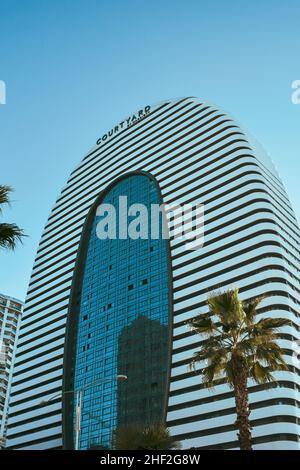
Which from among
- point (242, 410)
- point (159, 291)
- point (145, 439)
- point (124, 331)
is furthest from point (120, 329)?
point (242, 410)

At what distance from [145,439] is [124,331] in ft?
180

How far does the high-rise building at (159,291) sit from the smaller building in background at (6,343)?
31.9m

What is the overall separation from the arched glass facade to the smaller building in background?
49.4 metres

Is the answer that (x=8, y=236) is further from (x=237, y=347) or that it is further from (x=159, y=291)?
(x=159, y=291)

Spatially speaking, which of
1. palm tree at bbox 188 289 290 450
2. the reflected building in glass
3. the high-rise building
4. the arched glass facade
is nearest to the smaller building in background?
the high-rise building

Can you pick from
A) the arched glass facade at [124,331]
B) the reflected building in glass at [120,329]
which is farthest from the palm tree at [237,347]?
the arched glass facade at [124,331]

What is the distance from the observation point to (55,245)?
117 metres

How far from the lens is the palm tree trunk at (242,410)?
78.1ft

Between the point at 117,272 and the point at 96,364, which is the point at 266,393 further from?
the point at 117,272

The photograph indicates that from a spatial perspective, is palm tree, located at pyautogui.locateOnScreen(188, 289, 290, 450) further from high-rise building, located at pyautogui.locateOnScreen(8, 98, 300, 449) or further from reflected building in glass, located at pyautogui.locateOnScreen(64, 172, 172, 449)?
reflected building in glass, located at pyautogui.locateOnScreen(64, 172, 172, 449)

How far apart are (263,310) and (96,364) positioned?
100ft

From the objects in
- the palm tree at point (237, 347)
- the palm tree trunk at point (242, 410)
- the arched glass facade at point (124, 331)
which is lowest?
the palm tree trunk at point (242, 410)

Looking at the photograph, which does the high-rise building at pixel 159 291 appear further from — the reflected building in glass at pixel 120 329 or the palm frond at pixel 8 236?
the palm frond at pixel 8 236

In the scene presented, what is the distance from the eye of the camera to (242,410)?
970 inches
